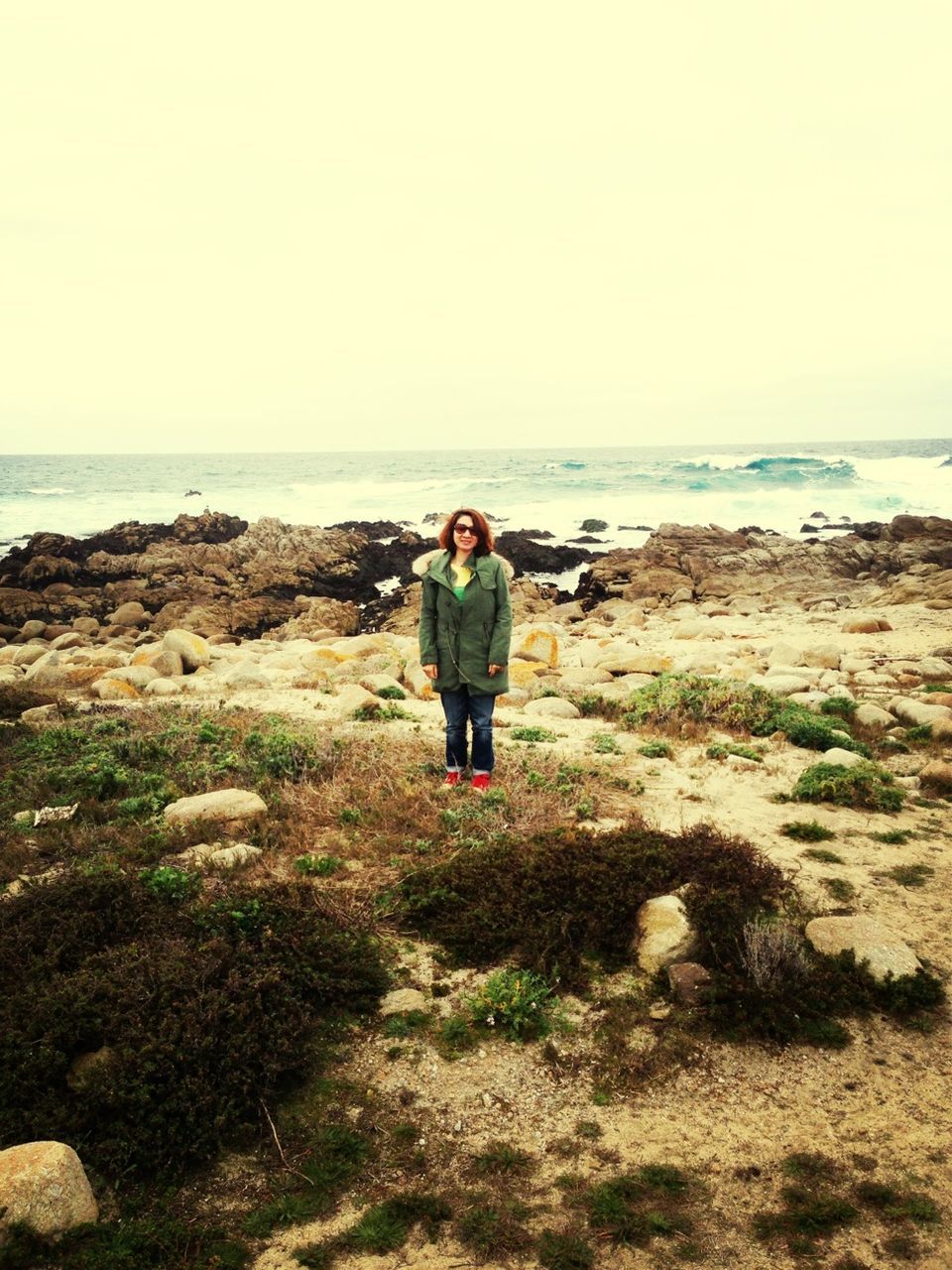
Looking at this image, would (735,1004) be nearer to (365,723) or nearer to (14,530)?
(365,723)

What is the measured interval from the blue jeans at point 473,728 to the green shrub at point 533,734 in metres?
A: 1.88

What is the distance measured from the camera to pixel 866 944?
14.1 feet

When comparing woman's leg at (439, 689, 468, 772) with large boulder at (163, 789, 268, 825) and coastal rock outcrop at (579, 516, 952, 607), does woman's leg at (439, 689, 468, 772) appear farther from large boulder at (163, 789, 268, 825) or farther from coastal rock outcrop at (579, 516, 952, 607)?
coastal rock outcrop at (579, 516, 952, 607)

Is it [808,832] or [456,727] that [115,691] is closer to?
[456,727]

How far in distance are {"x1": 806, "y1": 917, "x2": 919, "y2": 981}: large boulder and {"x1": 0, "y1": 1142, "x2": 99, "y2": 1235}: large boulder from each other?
13.2 ft

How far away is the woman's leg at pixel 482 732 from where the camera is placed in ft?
22.9

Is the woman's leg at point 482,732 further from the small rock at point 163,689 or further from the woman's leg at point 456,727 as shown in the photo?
the small rock at point 163,689

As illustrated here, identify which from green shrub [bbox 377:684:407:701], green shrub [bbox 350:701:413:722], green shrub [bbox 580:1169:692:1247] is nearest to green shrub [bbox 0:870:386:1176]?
green shrub [bbox 580:1169:692:1247]

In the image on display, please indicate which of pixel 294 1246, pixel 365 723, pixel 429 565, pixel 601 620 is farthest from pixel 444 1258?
pixel 601 620

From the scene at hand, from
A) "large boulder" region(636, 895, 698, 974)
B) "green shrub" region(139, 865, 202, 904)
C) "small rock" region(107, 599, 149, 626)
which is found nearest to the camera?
"large boulder" region(636, 895, 698, 974)

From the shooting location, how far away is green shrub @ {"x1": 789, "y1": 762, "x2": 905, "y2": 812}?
6789mm

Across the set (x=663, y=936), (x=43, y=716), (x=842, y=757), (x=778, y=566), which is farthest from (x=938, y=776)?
(x=778, y=566)

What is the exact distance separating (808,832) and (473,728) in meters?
3.15

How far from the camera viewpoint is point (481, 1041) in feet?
12.7
